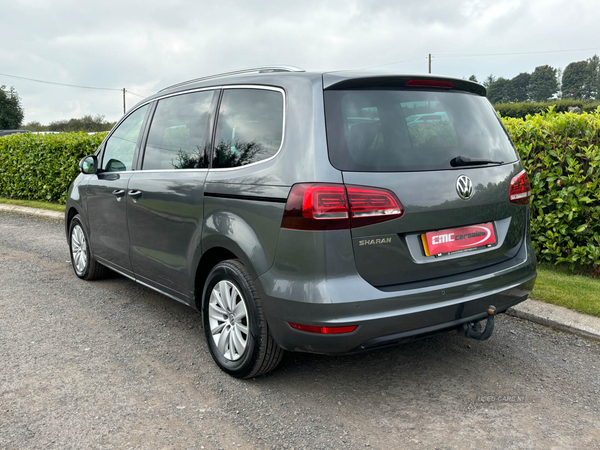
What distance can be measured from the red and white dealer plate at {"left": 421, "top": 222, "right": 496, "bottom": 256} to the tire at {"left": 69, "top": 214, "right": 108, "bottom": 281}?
3.74m

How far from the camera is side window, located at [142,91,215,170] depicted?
365 centimetres

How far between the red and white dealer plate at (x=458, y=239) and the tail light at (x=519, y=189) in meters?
0.29

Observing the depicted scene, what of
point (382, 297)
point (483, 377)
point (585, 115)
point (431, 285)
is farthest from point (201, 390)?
point (585, 115)

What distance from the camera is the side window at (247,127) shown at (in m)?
3.08

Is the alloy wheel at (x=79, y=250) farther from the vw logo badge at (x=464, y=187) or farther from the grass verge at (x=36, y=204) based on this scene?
the grass verge at (x=36, y=204)

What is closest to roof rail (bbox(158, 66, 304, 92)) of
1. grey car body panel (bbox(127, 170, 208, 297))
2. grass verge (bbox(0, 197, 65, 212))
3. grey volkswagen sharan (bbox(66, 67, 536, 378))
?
grey volkswagen sharan (bbox(66, 67, 536, 378))

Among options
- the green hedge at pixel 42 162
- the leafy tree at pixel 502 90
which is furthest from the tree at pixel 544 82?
the green hedge at pixel 42 162

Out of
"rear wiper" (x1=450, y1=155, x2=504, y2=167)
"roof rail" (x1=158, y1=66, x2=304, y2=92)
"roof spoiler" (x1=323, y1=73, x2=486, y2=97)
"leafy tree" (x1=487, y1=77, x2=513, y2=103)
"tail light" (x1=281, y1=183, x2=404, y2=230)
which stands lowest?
"tail light" (x1=281, y1=183, x2=404, y2=230)

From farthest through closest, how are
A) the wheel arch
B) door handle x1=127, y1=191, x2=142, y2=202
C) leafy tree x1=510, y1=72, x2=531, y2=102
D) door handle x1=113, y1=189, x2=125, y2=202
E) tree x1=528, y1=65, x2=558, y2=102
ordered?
leafy tree x1=510, y1=72, x2=531, y2=102
tree x1=528, y1=65, x2=558, y2=102
door handle x1=113, y1=189, x2=125, y2=202
door handle x1=127, y1=191, x2=142, y2=202
the wheel arch

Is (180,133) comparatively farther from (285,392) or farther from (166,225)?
(285,392)

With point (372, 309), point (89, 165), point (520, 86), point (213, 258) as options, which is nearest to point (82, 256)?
point (89, 165)

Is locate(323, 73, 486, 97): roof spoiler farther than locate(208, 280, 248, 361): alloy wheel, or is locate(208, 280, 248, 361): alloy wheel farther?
locate(208, 280, 248, 361): alloy wheel

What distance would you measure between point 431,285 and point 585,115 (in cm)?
346

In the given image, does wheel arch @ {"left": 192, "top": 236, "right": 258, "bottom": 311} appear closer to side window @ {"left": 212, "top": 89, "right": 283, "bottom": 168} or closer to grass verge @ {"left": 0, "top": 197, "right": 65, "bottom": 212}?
side window @ {"left": 212, "top": 89, "right": 283, "bottom": 168}
